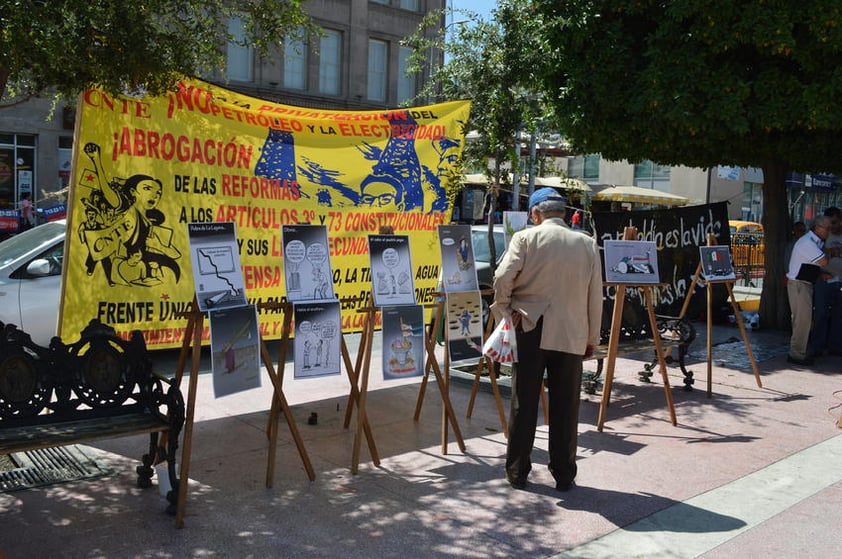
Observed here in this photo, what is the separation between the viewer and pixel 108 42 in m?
4.98

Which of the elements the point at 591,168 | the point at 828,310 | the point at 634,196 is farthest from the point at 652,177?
the point at 828,310

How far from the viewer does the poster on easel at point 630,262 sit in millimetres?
7145

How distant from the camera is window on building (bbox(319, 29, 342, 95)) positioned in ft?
101

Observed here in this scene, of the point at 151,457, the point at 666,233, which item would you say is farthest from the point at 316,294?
the point at 666,233

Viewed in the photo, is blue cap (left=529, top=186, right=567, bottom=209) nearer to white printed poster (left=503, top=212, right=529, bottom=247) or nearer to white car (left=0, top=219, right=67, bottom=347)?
white printed poster (left=503, top=212, right=529, bottom=247)

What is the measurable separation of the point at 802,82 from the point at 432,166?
5.10 metres

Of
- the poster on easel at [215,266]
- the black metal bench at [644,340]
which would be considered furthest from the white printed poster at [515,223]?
the poster on easel at [215,266]

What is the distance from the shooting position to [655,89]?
985cm

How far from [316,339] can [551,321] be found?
1559mm

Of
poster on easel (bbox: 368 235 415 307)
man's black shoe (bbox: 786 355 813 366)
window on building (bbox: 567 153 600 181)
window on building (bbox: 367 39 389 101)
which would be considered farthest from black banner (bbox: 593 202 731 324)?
window on building (bbox: 567 153 600 181)

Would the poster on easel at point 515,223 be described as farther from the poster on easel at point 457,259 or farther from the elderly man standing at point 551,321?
the elderly man standing at point 551,321

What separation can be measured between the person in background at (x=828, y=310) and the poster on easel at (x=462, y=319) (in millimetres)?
5875

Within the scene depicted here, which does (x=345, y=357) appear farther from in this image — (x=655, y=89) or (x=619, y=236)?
(x=655, y=89)

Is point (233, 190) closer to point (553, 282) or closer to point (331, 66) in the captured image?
point (553, 282)
